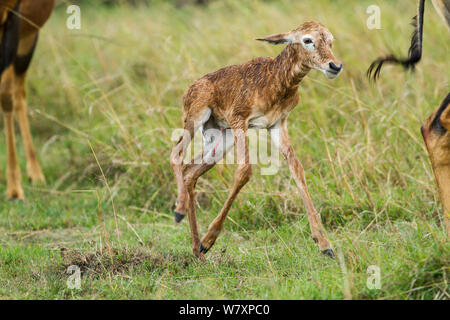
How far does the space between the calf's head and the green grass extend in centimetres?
103

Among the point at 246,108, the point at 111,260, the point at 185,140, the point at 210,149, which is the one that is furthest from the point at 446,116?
the point at 111,260

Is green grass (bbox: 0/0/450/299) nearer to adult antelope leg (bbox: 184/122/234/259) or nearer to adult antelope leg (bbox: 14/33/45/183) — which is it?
adult antelope leg (bbox: 14/33/45/183)

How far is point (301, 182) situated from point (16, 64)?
4.48 m

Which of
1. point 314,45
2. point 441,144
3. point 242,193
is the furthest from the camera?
point 242,193

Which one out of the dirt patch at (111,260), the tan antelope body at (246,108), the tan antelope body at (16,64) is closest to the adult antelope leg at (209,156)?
the tan antelope body at (246,108)

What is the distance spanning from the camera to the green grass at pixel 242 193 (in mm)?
3846

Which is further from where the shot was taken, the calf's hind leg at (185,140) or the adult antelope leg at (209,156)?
the adult antelope leg at (209,156)

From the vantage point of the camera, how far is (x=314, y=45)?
3.46 meters

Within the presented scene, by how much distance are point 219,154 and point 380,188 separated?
5.46ft

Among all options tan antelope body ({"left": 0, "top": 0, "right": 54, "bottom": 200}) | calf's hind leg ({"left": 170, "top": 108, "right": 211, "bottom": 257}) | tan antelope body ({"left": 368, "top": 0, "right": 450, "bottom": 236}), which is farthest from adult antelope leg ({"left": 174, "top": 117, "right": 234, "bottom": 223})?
tan antelope body ({"left": 0, "top": 0, "right": 54, "bottom": 200})

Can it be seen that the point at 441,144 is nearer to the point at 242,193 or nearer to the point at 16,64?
the point at 242,193

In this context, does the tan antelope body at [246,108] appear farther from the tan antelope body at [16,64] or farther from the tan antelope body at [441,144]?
the tan antelope body at [16,64]

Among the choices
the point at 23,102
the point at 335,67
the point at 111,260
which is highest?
the point at 335,67

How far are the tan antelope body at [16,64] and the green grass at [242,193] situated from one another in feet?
0.76
